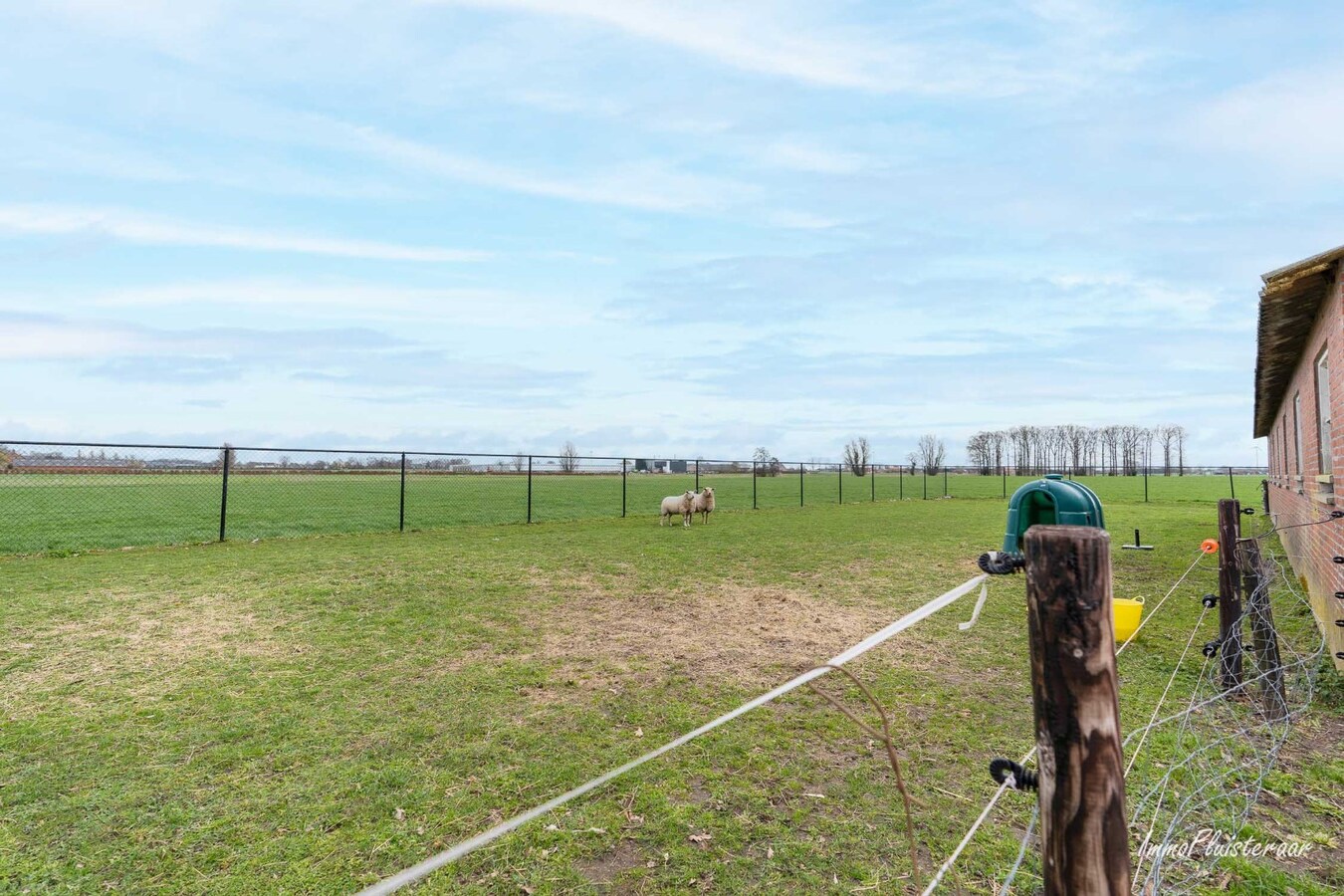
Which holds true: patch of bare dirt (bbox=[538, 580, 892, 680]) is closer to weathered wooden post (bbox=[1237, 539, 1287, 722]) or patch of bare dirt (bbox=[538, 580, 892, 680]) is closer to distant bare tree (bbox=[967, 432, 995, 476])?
weathered wooden post (bbox=[1237, 539, 1287, 722])

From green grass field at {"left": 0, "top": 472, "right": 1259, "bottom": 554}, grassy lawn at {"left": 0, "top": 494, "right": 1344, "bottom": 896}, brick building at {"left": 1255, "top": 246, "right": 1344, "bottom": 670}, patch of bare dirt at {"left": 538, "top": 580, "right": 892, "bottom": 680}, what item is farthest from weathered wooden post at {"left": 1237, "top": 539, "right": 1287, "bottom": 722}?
green grass field at {"left": 0, "top": 472, "right": 1259, "bottom": 554}

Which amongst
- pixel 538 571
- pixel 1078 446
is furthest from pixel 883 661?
pixel 1078 446

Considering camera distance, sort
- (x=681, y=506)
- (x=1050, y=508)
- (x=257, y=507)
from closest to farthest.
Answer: (x=1050, y=508) < (x=681, y=506) < (x=257, y=507)

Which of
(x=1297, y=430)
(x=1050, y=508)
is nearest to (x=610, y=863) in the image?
(x=1050, y=508)

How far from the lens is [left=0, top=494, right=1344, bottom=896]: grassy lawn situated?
2463mm

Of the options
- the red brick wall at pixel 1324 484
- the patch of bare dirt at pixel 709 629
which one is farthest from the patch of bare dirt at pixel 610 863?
the red brick wall at pixel 1324 484

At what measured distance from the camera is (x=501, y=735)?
11.6 feet

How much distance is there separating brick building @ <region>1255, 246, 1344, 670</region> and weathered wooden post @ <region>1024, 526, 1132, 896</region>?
4514 millimetres

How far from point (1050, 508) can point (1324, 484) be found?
5.46m

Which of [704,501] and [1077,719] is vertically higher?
[1077,719]

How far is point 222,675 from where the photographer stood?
178 inches

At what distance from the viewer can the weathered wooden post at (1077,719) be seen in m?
1.23

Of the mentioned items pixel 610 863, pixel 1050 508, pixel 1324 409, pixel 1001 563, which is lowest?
pixel 610 863

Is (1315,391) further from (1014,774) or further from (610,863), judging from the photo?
(610,863)
